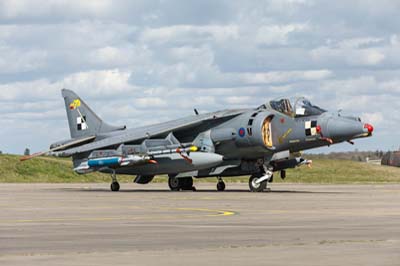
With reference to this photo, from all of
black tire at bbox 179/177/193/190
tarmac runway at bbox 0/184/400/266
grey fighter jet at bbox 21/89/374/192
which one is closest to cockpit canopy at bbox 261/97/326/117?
grey fighter jet at bbox 21/89/374/192

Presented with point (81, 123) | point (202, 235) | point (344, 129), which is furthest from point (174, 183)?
point (202, 235)

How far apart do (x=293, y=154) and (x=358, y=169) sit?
31751 millimetres

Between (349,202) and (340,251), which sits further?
(349,202)

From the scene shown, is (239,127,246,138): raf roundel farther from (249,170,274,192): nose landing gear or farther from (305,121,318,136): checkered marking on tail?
(305,121,318,136): checkered marking on tail

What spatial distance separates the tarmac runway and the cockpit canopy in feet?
31.7

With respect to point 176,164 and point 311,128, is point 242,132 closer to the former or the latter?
point 311,128

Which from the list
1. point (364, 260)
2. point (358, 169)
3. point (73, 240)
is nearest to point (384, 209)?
point (73, 240)

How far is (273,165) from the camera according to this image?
3841 cm

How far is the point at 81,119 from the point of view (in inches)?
1706

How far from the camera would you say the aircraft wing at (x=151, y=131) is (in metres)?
37.9

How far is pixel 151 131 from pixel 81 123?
5.31m

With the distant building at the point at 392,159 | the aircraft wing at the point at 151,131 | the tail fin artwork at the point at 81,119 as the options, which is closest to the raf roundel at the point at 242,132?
the aircraft wing at the point at 151,131

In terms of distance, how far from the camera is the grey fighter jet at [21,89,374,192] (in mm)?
34906

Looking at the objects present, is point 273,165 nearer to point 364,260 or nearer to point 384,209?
point 384,209
